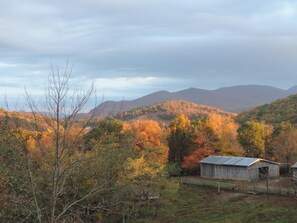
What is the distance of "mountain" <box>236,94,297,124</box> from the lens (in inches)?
3303

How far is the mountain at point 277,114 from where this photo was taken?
83.9 meters

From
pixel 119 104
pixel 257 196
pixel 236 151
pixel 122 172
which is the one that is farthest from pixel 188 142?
pixel 119 104

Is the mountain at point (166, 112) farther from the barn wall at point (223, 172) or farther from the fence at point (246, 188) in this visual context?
the fence at point (246, 188)

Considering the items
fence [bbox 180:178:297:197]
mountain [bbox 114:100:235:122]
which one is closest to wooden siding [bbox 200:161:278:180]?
fence [bbox 180:178:297:197]

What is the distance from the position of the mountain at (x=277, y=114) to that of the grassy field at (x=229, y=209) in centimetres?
4547

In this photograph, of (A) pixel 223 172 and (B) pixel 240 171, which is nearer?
(B) pixel 240 171

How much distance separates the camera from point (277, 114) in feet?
306

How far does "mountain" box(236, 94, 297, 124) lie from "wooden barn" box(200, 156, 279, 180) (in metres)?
32.9

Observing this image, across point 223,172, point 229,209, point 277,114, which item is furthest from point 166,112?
point 229,209

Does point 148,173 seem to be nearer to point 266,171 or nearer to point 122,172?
point 122,172

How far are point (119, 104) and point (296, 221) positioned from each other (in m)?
21.1

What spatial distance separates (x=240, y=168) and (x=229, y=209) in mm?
15814

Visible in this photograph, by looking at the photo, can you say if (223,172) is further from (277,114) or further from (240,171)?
(277,114)

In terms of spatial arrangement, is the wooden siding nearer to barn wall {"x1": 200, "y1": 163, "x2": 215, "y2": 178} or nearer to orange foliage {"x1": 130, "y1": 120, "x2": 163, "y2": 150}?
barn wall {"x1": 200, "y1": 163, "x2": 215, "y2": 178}
